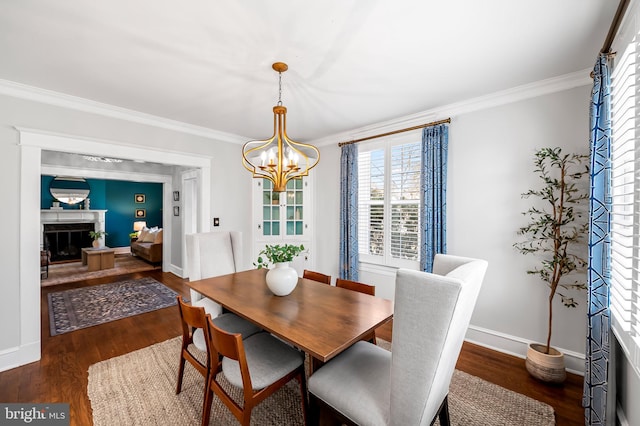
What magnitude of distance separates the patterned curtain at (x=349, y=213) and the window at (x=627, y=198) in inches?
98.4

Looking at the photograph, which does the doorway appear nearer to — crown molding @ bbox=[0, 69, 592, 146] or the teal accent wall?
crown molding @ bbox=[0, 69, 592, 146]

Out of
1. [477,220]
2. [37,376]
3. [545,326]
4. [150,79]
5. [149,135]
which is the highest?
[150,79]

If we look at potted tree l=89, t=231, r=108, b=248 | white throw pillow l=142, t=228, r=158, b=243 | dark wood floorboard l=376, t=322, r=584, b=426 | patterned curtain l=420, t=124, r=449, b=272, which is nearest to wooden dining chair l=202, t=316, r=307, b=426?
dark wood floorboard l=376, t=322, r=584, b=426

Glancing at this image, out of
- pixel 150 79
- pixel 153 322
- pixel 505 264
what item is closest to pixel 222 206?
pixel 153 322

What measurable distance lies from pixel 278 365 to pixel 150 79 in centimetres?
262

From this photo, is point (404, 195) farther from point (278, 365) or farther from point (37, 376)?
point (37, 376)

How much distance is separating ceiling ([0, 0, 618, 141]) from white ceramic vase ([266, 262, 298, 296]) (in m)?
1.65

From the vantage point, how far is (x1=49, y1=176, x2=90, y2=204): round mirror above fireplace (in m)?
7.04

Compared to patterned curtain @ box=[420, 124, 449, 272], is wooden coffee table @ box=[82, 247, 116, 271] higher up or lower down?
lower down

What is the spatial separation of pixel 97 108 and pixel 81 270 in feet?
16.6

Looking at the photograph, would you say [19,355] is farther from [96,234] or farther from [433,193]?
[96,234]

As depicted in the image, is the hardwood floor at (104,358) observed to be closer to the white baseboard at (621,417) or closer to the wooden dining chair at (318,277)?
the white baseboard at (621,417)

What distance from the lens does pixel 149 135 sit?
331 centimetres

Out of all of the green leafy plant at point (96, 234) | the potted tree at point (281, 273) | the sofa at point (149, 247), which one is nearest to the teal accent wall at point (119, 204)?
the green leafy plant at point (96, 234)
